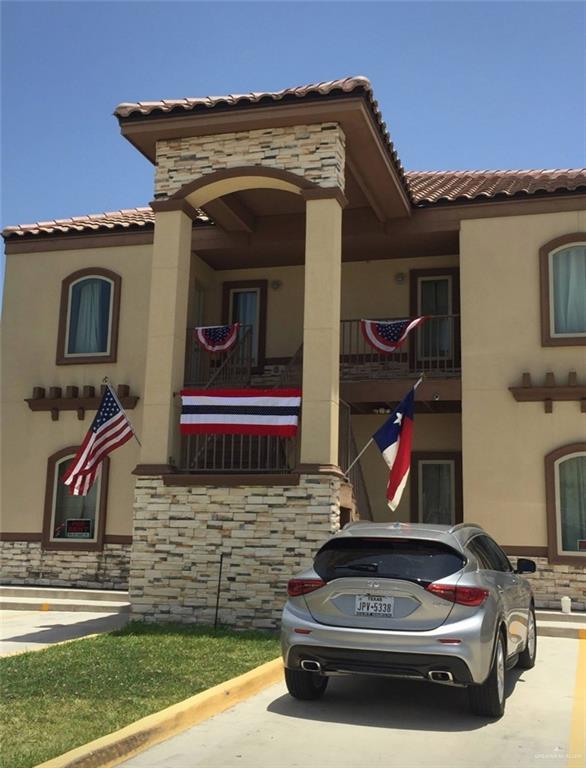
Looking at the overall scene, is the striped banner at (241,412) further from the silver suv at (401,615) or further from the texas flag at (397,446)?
the silver suv at (401,615)

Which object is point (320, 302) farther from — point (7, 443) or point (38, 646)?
Result: point (7, 443)

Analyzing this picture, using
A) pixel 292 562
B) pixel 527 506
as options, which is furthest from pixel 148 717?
pixel 527 506

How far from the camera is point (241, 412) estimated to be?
1242 cm

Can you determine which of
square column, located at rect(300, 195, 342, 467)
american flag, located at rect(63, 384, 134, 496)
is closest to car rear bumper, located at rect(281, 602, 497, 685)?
square column, located at rect(300, 195, 342, 467)

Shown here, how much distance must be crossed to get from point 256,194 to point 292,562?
7166mm

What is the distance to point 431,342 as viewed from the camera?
1680 centimetres

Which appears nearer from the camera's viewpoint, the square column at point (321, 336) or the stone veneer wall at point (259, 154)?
the square column at point (321, 336)

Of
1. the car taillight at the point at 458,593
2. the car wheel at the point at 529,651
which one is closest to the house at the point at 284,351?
the car wheel at the point at 529,651

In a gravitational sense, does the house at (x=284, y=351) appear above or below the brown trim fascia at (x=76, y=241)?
below

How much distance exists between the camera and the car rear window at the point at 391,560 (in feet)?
22.9

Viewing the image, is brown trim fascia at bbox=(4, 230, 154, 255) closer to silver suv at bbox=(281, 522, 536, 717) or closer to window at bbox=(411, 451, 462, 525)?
window at bbox=(411, 451, 462, 525)

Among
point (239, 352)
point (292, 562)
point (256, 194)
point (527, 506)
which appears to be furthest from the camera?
point (239, 352)

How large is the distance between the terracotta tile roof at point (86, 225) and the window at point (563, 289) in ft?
22.3

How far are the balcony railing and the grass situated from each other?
23.2ft
